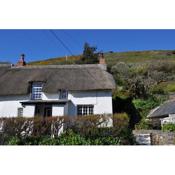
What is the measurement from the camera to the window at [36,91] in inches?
738

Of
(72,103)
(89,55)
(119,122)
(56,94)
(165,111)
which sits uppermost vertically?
(89,55)

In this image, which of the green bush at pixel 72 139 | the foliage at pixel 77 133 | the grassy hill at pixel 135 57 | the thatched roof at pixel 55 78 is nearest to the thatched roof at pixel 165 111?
the thatched roof at pixel 55 78

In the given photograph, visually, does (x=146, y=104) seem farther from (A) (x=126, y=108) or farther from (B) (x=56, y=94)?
(B) (x=56, y=94)

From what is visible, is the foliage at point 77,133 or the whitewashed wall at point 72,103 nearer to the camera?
the foliage at point 77,133

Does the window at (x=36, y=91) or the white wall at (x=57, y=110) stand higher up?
the window at (x=36, y=91)

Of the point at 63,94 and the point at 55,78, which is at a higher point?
the point at 55,78

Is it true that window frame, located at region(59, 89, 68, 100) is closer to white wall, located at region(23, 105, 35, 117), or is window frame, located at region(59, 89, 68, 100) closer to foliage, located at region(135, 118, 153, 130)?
white wall, located at region(23, 105, 35, 117)

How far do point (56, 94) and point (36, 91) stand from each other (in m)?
1.35

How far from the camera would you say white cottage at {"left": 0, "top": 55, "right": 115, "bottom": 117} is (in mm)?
17922

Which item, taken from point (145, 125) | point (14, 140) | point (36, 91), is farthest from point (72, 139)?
point (145, 125)

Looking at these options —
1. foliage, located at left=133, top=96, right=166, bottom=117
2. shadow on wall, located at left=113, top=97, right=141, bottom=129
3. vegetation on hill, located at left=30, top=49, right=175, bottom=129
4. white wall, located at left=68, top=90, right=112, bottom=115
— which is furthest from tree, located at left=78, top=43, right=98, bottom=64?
white wall, located at left=68, top=90, right=112, bottom=115

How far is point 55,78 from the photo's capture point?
19328mm

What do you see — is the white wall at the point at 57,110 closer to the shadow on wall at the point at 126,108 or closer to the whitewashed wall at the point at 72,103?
the whitewashed wall at the point at 72,103
